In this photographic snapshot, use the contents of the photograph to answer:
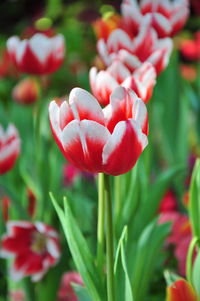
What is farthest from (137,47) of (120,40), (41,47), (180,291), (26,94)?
(26,94)

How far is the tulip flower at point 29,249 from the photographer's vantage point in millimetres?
1026

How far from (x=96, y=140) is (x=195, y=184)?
0.27m

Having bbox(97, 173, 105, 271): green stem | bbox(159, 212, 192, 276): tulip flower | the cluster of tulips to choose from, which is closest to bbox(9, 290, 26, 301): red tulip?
the cluster of tulips

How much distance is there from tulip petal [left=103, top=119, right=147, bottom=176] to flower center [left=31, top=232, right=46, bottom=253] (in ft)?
1.53

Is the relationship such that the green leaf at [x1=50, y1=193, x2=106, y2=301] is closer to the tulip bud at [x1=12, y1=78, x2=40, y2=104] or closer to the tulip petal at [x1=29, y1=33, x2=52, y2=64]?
the tulip petal at [x1=29, y1=33, x2=52, y2=64]

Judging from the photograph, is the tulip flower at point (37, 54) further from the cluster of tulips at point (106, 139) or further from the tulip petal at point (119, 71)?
the tulip petal at point (119, 71)

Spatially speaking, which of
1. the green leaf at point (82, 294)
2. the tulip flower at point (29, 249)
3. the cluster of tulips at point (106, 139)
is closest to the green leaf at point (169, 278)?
the cluster of tulips at point (106, 139)

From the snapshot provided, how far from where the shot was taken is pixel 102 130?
64 centimetres

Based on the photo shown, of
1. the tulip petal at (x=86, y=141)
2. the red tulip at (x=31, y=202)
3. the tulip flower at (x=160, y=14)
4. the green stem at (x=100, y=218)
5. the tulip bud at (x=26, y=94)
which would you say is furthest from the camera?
the tulip bud at (x=26, y=94)

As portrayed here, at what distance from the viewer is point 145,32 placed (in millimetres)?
922

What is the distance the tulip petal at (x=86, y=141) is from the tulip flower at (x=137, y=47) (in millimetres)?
266

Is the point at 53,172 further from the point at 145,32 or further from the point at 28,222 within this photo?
the point at 145,32

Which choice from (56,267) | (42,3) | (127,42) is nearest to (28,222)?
(56,267)

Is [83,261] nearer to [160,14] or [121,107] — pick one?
[121,107]
